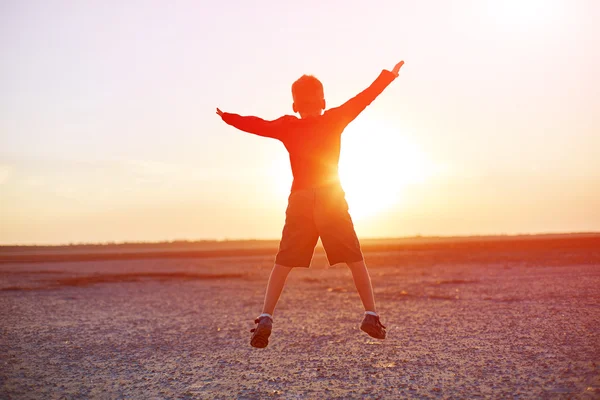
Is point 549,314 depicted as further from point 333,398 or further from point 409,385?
point 333,398

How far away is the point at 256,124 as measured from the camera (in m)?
5.83

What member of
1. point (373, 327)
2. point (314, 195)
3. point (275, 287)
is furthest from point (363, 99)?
point (373, 327)

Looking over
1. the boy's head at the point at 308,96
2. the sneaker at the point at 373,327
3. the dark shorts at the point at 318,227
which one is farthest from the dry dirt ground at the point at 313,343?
the boy's head at the point at 308,96

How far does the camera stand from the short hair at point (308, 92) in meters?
5.69

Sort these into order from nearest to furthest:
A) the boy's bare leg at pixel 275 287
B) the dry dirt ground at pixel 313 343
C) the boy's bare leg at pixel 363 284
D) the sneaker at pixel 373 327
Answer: the sneaker at pixel 373 327
the boy's bare leg at pixel 363 284
the boy's bare leg at pixel 275 287
the dry dirt ground at pixel 313 343

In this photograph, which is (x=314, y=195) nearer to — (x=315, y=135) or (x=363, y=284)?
(x=315, y=135)

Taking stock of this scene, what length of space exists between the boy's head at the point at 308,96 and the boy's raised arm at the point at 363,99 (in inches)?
7.8

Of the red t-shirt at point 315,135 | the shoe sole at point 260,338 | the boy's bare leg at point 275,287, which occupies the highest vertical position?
the red t-shirt at point 315,135

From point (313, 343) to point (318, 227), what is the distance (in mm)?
6521

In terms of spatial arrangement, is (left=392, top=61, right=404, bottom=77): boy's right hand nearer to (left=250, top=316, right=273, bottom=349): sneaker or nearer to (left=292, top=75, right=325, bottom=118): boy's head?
(left=292, top=75, right=325, bottom=118): boy's head

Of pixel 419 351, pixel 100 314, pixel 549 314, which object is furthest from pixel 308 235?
pixel 100 314

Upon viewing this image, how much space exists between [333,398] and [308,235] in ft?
9.79

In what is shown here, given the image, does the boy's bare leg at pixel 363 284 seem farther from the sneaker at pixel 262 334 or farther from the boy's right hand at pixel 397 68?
the boy's right hand at pixel 397 68

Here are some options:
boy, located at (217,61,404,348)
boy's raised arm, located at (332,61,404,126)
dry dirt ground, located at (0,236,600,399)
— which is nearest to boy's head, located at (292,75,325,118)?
boy, located at (217,61,404,348)
